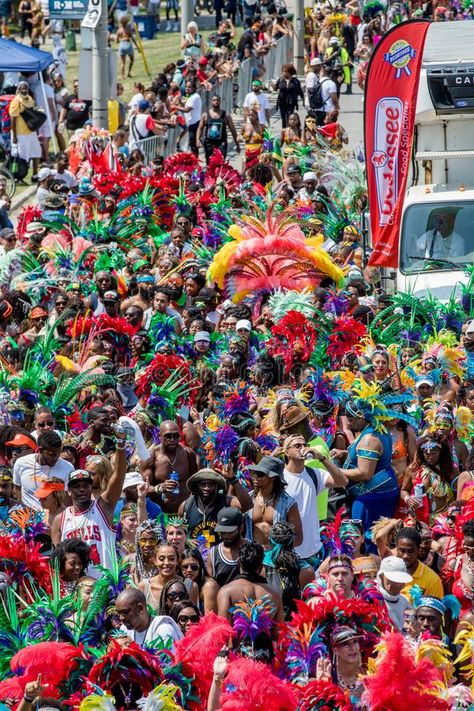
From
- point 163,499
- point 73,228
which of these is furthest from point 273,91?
point 163,499

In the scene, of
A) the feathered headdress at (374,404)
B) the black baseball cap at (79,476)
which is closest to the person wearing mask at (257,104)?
the feathered headdress at (374,404)

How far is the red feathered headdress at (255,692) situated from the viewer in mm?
6988

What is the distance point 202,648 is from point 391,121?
8824 millimetres

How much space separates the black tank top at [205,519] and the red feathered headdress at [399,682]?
2.83 meters

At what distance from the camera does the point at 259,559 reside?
8.52 m

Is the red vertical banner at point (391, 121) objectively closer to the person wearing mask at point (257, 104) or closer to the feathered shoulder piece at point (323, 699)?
the feathered shoulder piece at point (323, 699)

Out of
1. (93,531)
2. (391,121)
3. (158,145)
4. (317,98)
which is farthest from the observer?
(317,98)

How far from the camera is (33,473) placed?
A: 10.6 metres

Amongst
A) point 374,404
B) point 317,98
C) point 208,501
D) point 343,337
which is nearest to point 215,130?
point 317,98

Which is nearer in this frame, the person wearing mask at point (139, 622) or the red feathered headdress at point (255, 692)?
the red feathered headdress at point (255, 692)

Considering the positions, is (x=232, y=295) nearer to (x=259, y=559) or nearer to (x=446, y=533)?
(x=446, y=533)

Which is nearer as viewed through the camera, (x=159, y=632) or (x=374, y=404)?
(x=159, y=632)

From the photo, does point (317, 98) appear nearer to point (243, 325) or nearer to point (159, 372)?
point (243, 325)

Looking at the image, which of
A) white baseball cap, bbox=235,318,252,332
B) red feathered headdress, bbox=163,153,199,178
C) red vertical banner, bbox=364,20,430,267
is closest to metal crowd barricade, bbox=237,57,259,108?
red feathered headdress, bbox=163,153,199,178
